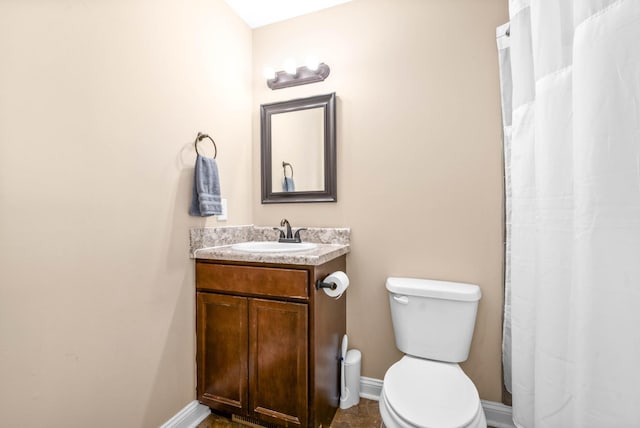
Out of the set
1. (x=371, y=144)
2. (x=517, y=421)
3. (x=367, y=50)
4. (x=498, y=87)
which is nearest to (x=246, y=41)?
(x=367, y=50)

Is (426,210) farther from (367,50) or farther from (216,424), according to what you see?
(216,424)

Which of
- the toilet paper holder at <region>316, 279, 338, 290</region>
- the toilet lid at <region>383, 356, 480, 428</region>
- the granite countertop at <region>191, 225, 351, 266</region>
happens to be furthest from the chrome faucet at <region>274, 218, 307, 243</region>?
the toilet lid at <region>383, 356, 480, 428</region>

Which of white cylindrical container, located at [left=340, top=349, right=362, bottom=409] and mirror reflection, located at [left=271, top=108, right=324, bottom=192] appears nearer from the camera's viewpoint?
white cylindrical container, located at [left=340, top=349, right=362, bottom=409]

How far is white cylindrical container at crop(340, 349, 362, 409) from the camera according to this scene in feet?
5.24

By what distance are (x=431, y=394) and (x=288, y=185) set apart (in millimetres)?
1416

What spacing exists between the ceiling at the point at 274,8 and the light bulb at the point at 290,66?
36cm

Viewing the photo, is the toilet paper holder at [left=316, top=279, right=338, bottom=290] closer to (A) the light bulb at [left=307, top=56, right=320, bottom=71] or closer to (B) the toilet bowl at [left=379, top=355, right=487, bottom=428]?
(B) the toilet bowl at [left=379, top=355, right=487, bottom=428]

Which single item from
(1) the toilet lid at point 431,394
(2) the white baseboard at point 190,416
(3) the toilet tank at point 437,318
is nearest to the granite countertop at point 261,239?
(3) the toilet tank at point 437,318

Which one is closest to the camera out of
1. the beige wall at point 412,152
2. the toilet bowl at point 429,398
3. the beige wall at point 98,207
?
the beige wall at point 98,207

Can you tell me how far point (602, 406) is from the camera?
63cm

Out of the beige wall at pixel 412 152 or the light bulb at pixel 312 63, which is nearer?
the beige wall at pixel 412 152

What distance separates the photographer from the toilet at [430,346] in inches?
43.0

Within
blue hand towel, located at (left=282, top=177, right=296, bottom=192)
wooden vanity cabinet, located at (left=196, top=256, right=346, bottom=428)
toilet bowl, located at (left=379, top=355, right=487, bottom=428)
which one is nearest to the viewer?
toilet bowl, located at (left=379, top=355, right=487, bottom=428)

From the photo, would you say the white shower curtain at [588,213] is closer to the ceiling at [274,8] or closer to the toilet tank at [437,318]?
the toilet tank at [437,318]
